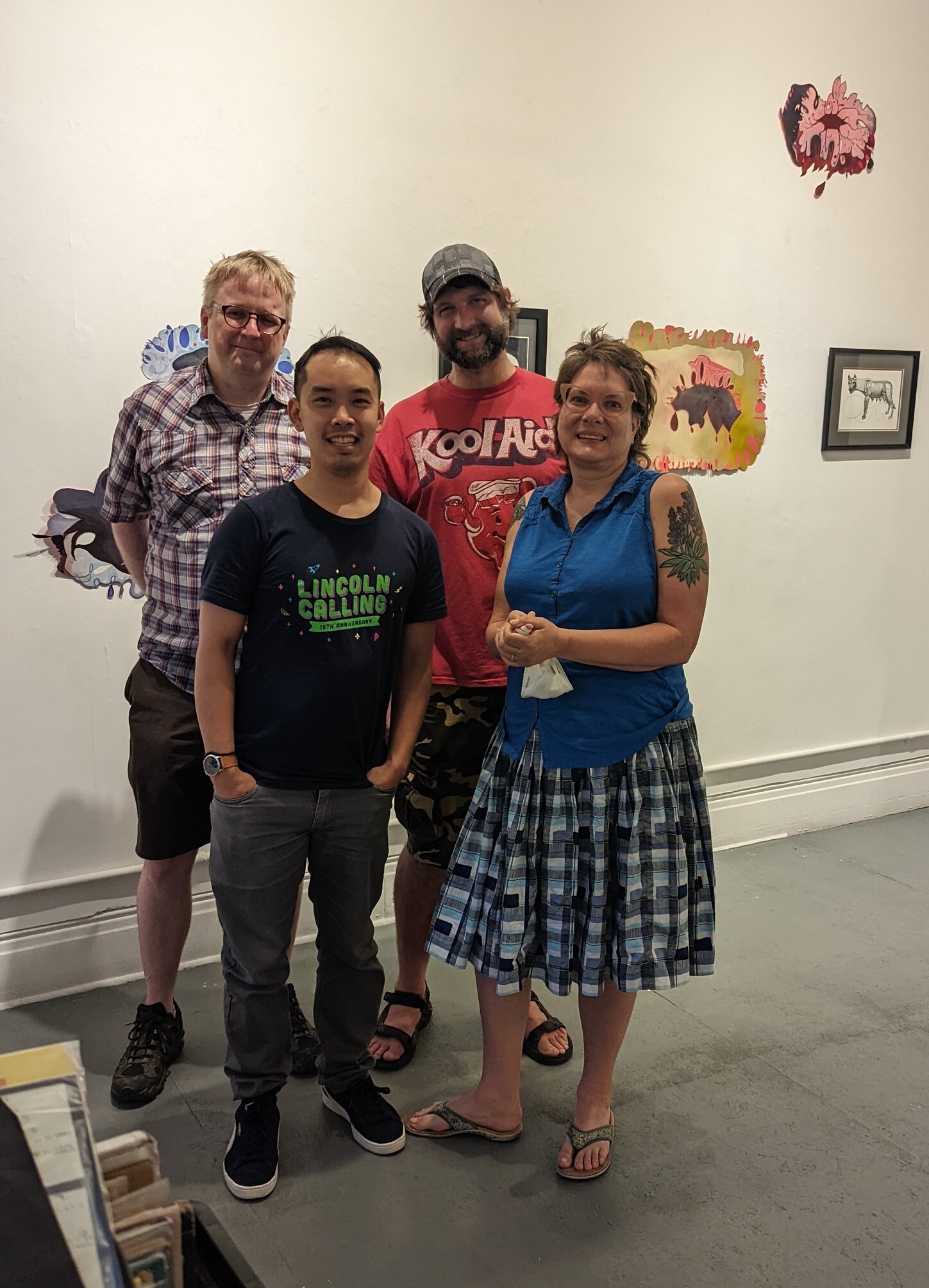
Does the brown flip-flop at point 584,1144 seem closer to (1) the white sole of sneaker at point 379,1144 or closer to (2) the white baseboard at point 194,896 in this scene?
(1) the white sole of sneaker at point 379,1144

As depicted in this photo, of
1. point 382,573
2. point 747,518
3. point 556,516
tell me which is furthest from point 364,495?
point 747,518

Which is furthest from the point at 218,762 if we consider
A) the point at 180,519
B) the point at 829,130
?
the point at 829,130

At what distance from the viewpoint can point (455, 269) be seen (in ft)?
6.55

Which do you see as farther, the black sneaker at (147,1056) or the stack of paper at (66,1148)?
the black sneaker at (147,1056)

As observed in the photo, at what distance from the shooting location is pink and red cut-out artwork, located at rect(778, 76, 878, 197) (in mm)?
3191

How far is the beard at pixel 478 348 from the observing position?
201 centimetres

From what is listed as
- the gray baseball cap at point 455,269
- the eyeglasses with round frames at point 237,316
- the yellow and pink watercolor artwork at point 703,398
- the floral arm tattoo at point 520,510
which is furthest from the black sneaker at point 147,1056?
the yellow and pink watercolor artwork at point 703,398

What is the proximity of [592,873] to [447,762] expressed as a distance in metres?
0.49

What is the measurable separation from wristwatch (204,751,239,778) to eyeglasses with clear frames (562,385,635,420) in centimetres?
85

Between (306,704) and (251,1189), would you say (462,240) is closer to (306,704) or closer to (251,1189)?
(306,704)

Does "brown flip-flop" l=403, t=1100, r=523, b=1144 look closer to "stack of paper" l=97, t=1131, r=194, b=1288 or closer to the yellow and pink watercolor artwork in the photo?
"stack of paper" l=97, t=1131, r=194, b=1288

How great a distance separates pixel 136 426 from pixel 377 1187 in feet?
4.93

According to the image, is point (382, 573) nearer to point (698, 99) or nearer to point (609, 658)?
point (609, 658)

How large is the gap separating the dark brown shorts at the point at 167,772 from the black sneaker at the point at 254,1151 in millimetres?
528
